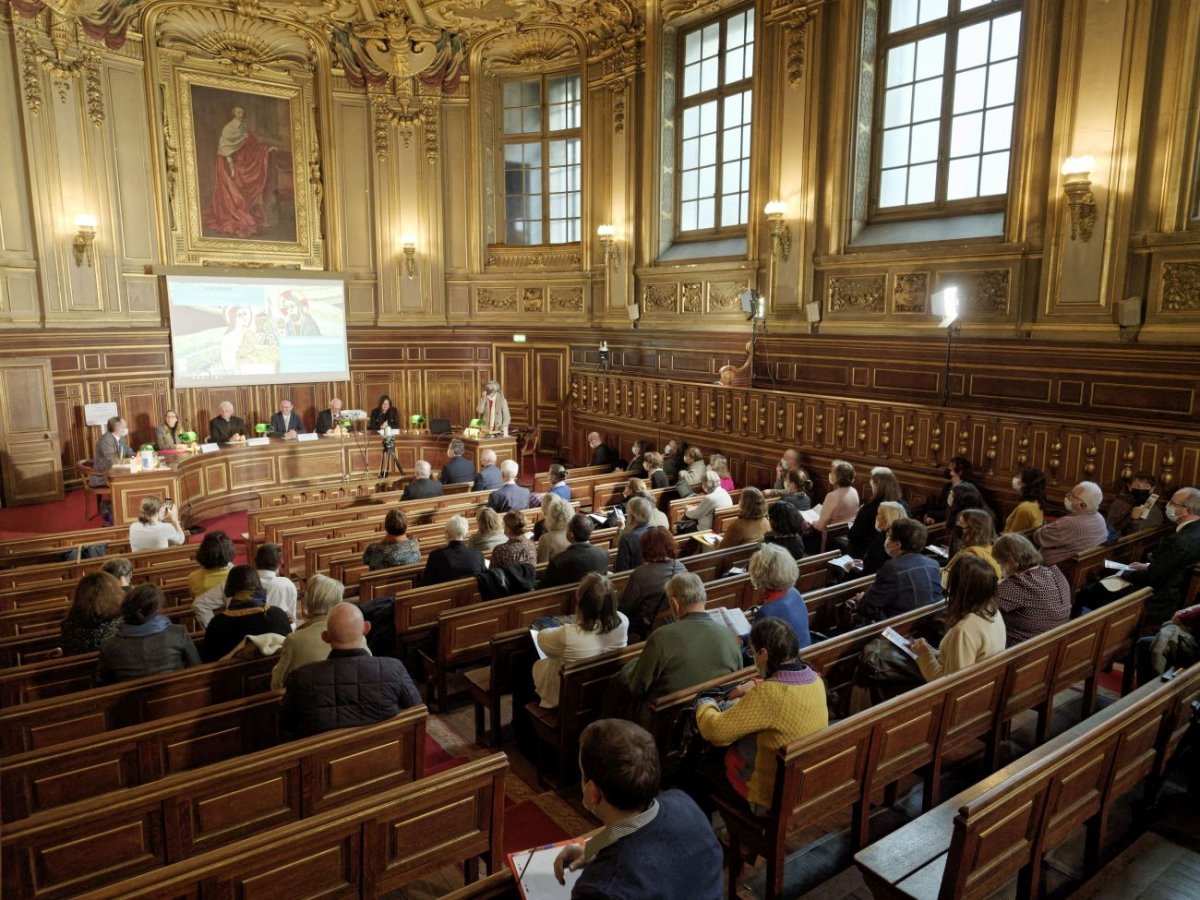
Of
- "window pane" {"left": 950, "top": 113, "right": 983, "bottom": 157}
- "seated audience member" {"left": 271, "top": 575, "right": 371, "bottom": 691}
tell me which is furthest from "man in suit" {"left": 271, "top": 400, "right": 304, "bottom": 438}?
"window pane" {"left": 950, "top": 113, "right": 983, "bottom": 157}

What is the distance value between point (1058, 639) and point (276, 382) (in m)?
11.4

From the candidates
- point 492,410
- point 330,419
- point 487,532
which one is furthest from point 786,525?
point 330,419

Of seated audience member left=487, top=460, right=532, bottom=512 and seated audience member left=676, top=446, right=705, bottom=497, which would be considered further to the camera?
seated audience member left=676, top=446, right=705, bottom=497

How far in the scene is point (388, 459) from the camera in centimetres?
1180

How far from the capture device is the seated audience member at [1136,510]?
19.0ft

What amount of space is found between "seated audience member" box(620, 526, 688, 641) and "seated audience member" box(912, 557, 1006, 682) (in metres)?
1.36

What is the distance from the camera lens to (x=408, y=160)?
13133mm

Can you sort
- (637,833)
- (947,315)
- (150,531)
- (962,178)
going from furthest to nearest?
(962,178) < (947,315) < (150,531) < (637,833)

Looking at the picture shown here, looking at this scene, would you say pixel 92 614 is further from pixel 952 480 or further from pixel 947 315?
pixel 947 315

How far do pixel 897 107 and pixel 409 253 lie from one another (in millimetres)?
7752

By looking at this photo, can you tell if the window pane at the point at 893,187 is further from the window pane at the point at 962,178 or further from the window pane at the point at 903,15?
the window pane at the point at 903,15

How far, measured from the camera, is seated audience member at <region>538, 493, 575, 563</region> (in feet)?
18.0

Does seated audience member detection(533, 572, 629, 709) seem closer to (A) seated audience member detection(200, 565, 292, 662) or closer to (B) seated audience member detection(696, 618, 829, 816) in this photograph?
(B) seated audience member detection(696, 618, 829, 816)

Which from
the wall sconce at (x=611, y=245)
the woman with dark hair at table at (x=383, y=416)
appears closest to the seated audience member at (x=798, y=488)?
the wall sconce at (x=611, y=245)
